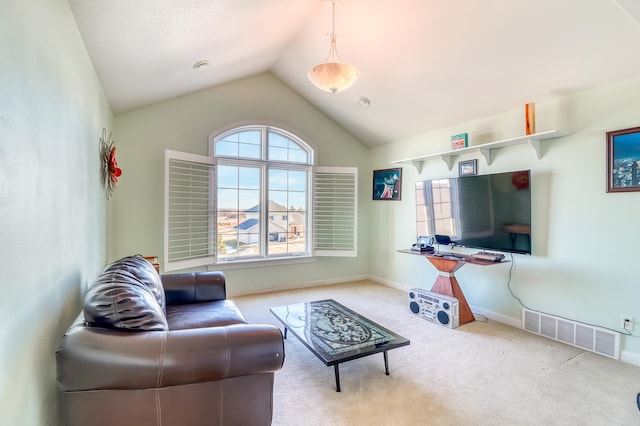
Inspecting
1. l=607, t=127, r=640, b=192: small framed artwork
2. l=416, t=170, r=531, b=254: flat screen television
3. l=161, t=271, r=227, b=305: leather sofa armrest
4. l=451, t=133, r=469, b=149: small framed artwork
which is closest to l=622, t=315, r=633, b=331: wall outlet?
l=416, t=170, r=531, b=254: flat screen television

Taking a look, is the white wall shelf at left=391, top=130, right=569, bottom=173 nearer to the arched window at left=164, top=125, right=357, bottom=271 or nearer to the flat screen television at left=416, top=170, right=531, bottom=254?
the flat screen television at left=416, top=170, right=531, bottom=254

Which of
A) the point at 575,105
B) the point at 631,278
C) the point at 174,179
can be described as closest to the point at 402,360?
the point at 631,278

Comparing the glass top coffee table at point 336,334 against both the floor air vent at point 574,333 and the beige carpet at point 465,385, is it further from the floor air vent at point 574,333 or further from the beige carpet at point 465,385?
the floor air vent at point 574,333

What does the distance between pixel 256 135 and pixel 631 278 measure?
452cm

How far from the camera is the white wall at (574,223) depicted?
2.65 meters

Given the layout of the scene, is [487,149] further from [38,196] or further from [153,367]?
[38,196]

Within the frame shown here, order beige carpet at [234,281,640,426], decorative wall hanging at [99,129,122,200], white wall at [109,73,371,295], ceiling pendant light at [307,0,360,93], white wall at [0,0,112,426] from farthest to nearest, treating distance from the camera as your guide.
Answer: white wall at [109,73,371,295], decorative wall hanging at [99,129,122,200], ceiling pendant light at [307,0,360,93], beige carpet at [234,281,640,426], white wall at [0,0,112,426]

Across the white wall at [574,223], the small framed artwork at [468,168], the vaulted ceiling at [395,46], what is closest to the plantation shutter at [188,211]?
the vaulted ceiling at [395,46]

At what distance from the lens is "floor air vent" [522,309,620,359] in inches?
107

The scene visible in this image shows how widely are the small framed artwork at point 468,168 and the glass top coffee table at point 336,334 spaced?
233cm

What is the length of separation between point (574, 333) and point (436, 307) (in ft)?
4.06

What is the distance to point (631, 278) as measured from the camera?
2.62m

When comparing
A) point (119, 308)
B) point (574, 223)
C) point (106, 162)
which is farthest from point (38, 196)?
point (574, 223)

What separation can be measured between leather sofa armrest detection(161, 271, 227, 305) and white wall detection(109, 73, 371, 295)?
1.33 metres
